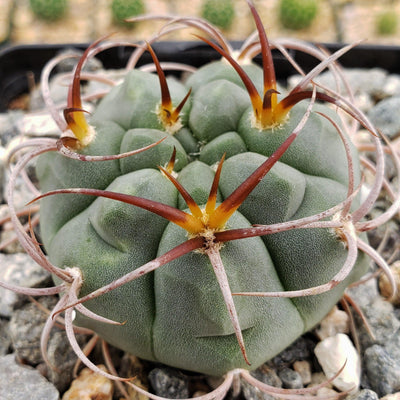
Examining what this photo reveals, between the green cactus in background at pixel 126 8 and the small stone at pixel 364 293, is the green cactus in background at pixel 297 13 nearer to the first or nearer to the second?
the green cactus in background at pixel 126 8

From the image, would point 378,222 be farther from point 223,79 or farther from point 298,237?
point 223,79

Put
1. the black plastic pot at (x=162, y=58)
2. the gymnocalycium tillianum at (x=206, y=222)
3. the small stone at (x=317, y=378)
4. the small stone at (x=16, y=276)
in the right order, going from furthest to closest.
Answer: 1. the black plastic pot at (x=162, y=58)
2. the small stone at (x=16, y=276)
3. the small stone at (x=317, y=378)
4. the gymnocalycium tillianum at (x=206, y=222)

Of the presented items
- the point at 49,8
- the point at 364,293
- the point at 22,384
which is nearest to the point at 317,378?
the point at 364,293

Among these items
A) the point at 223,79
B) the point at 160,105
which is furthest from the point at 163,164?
the point at 223,79

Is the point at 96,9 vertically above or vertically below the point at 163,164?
below

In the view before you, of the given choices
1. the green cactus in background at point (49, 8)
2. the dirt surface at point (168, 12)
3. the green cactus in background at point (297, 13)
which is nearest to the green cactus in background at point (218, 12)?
the dirt surface at point (168, 12)

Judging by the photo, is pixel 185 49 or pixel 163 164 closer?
pixel 163 164

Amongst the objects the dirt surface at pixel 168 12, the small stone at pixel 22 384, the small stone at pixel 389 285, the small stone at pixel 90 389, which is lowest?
the small stone at pixel 90 389

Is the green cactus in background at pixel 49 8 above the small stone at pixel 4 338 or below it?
above
